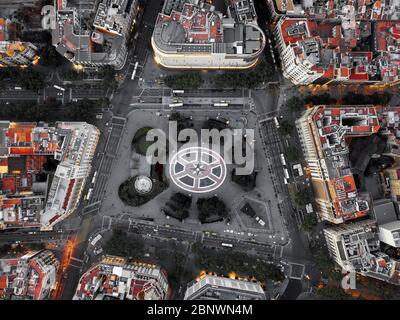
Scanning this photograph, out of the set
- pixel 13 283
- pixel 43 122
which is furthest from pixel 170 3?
pixel 13 283

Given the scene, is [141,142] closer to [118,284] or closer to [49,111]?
[49,111]

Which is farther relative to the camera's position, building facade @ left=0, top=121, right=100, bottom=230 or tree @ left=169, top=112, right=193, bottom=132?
tree @ left=169, top=112, right=193, bottom=132

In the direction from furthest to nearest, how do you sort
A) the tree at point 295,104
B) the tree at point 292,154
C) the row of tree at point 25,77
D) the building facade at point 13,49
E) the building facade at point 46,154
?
the tree at point 295,104, the tree at point 292,154, the row of tree at point 25,77, the building facade at point 13,49, the building facade at point 46,154

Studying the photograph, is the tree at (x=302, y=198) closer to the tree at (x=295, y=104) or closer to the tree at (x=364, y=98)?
the tree at (x=295, y=104)

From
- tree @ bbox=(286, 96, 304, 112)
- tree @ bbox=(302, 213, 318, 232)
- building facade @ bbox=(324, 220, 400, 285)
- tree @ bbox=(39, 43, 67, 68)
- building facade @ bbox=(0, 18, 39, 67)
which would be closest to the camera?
building facade @ bbox=(324, 220, 400, 285)

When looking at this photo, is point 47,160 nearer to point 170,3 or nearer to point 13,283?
point 13,283

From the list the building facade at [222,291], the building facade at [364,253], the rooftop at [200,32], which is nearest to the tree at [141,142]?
the rooftop at [200,32]

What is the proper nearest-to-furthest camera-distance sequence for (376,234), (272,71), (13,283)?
(13,283) < (376,234) < (272,71)

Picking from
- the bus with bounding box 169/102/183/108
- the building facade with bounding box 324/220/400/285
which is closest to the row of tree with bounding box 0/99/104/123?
the bus with bounding box 169/102/183/108

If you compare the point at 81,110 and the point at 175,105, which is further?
the point at 175,105

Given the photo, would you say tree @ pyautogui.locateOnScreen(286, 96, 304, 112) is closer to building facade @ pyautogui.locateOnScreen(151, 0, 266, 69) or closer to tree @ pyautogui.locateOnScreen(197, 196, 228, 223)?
building facade @ pyautogui.locateOnScreen(151, 0, 266, 69)

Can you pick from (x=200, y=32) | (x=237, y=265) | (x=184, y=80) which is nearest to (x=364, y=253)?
(x=237, y=265)
